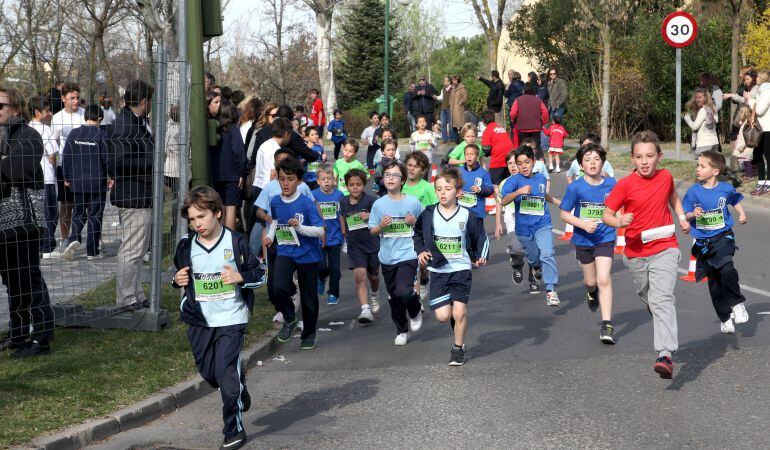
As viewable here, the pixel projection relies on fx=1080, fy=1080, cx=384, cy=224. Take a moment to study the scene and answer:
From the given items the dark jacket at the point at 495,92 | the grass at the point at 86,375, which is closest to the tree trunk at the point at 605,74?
the dark jacket at the point at 495,92

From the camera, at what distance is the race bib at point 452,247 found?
8.48 meters

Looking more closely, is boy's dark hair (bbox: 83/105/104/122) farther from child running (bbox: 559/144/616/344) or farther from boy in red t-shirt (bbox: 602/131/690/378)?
boy in red t-shirt (bbox: 602/131/690/378)

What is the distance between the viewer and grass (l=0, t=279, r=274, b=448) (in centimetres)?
667

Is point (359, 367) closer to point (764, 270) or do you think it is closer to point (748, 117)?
point (764, 270)

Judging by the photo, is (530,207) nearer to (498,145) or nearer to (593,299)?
(593,299)

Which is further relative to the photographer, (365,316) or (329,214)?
(329,214)

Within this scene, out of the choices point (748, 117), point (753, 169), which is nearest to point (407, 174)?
point (748, 117)

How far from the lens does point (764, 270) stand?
1209 centimetres

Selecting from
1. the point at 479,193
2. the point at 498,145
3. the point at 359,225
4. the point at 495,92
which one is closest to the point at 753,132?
the point at 498,145

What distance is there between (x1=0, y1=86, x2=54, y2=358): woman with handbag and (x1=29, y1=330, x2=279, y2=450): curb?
161 cm

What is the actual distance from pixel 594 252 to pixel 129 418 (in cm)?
462

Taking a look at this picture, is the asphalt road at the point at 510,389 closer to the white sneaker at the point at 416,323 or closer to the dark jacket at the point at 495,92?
the white sneaker at the point at 416,323

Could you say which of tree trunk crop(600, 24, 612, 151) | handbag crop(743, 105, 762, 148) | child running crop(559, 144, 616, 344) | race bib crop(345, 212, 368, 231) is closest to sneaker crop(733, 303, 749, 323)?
child running crop(559, 144, 616, 344)

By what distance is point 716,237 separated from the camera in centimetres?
916
